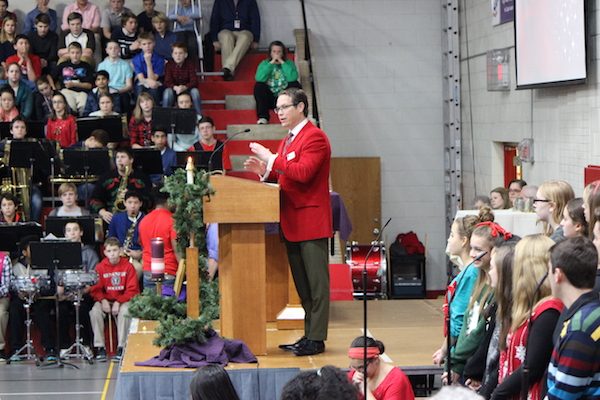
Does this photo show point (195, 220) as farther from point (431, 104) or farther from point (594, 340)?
point (431, 104)

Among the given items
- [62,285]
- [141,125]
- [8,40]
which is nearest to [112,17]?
[8,40]

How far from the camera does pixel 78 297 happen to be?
8.30 m

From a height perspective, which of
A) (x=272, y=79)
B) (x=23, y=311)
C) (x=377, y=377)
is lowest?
(x=23, y=311)

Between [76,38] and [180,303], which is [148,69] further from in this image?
[180,303]

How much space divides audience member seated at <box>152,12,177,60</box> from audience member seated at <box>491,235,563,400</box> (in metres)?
8.67

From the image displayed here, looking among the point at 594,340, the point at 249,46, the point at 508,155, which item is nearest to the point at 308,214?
the point at 594,340

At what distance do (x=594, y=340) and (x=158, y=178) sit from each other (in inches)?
295

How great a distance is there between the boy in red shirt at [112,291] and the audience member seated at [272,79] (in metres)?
3.27

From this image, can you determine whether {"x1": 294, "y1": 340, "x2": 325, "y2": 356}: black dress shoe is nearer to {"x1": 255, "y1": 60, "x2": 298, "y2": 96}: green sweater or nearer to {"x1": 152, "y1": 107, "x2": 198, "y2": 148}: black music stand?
{"x1": 152, "y1": 107, "x2": 198, "y2": 148}: black music stand

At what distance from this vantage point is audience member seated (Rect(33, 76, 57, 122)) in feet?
35.4

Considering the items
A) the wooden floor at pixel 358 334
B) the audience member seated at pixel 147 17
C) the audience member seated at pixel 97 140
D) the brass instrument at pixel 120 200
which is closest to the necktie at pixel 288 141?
the wooden floor at pixel 358 334

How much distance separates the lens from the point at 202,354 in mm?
5098

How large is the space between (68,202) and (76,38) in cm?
334

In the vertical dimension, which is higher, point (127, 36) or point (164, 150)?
point (127, 36)
